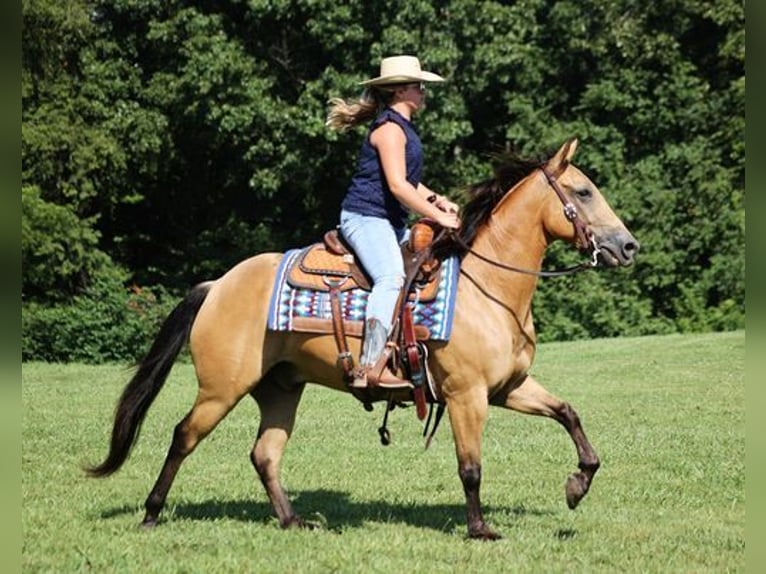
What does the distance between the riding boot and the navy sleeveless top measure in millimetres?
784

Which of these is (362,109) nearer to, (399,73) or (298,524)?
(399,73)

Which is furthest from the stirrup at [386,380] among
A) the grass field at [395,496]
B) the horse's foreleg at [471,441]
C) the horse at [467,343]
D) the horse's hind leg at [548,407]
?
the grass field at [395,496]

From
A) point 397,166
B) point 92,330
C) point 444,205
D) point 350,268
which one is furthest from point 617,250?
point 92,330

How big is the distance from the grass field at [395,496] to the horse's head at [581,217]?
181cm

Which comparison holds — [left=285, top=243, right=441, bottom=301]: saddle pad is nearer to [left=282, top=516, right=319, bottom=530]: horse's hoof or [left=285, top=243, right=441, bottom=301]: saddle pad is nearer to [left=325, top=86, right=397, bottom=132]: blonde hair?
[left=325, top=86, right=397, bottom=132]: blonde hair

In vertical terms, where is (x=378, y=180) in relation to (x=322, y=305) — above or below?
above

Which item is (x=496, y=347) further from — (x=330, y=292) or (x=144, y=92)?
(x=144, y=92)

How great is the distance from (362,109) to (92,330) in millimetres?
20001

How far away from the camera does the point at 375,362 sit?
728cm

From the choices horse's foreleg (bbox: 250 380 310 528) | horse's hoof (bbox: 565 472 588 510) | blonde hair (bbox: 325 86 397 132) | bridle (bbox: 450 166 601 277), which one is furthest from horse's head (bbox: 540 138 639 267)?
horse's foreleg (bbox: 250 380 310 528)

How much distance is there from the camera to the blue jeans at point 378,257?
7266 millimetres

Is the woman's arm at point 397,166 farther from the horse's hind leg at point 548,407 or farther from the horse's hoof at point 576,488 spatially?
the horse's hoof at point 576,488

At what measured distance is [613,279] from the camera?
30250 mm

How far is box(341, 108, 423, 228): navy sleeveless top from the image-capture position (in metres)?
7.45
